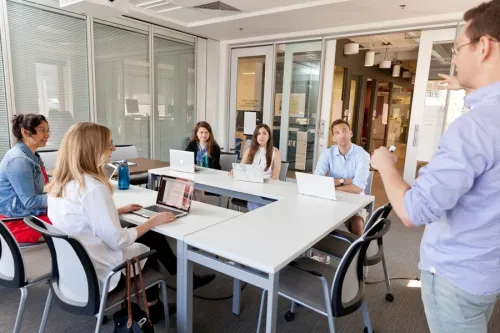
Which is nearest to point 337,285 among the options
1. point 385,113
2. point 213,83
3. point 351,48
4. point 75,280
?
point 75,280

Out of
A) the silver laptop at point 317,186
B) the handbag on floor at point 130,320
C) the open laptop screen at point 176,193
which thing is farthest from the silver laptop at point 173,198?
the silver laptop at point 317,186

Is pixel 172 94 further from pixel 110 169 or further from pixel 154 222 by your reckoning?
pixel 154 222

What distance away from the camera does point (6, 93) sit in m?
3.91

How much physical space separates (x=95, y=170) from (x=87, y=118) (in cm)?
365

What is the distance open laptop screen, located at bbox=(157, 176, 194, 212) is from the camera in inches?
79.1

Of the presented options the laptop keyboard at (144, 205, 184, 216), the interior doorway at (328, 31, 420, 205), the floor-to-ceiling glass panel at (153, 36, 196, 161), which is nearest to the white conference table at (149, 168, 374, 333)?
Result: the laptop keyboard at (144, 205, 184, 216)

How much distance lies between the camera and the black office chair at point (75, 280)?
1.41 metres

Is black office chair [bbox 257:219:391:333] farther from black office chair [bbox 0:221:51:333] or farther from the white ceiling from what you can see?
the white ceiling

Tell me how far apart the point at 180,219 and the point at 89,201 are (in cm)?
54

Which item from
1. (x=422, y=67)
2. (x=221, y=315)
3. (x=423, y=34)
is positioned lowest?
(x=221, y=315)

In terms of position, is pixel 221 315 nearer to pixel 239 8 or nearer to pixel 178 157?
pixel 178 157

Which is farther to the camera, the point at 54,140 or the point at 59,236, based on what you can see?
the point at 54,140

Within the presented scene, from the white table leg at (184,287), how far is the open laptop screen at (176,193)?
43cm

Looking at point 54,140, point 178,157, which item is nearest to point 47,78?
point 54,140
